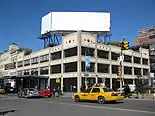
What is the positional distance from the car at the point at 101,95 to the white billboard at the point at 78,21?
137ft

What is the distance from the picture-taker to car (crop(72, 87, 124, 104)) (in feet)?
78.1

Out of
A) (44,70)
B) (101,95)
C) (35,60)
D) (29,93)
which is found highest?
(35,60)

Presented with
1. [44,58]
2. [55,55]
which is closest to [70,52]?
[55,55]

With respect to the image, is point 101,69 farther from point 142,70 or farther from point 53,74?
point 142,70

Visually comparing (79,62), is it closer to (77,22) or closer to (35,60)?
(77,22)

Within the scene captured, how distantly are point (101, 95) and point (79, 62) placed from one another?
31.1 metres

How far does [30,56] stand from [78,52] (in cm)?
2644

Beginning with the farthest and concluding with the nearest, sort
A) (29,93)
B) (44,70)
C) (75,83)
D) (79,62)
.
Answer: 1. (44,70)
2. (75,83)
3. (79,62)
4. (29,93)

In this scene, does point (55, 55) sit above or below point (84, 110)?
above

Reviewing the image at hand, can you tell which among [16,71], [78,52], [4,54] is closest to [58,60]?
[78,52]

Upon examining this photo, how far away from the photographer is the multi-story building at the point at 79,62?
56906mm

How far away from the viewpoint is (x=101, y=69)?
62188mm

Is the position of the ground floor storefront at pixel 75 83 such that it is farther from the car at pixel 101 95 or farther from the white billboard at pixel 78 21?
the car at pixel 101 95

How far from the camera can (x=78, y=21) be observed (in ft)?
219
